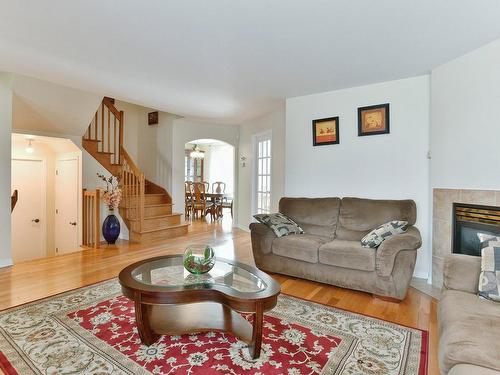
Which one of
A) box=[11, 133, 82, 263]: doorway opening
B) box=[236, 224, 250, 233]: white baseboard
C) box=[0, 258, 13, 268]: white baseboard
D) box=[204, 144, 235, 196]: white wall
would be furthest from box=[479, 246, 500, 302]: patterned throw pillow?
box=[204, 144, 235, 196]: white wall

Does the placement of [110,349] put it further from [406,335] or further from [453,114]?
[453,114]

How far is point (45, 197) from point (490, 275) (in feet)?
22.2

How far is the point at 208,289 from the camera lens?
5.74 feet

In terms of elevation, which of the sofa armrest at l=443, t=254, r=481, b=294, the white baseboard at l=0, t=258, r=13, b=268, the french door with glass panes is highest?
the french door with glass panes

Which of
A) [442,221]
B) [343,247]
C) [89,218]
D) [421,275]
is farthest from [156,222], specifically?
[442,221]

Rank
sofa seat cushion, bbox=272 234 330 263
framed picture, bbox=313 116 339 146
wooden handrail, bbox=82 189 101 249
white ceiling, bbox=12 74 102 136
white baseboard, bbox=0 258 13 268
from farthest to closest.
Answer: wooden handrail, bbox=82 189 101 249
framed picture, bbox=313 116 339 146
white ceiling, bbox=12 74 102 136
white baseboard, bbox=0 258 13 268
sofa seat cushion, bbox=272 234 330 263

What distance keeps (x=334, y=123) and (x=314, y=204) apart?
3.83 feet

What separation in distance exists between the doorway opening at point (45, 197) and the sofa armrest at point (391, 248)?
16.1 ft

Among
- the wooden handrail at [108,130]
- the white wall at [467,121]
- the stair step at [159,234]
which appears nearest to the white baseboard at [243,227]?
the stair step at [159,234]

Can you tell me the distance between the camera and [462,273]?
1.84 meters

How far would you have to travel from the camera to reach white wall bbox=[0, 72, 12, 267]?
11.3 feet

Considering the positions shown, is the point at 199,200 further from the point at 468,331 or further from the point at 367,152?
the point at 468,331

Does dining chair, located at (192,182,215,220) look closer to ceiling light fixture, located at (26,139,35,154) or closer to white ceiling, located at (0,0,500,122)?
ceiling light fixture, located at (26,139,35,154)

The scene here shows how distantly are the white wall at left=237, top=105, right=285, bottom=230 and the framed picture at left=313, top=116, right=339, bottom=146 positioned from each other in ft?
2.78
